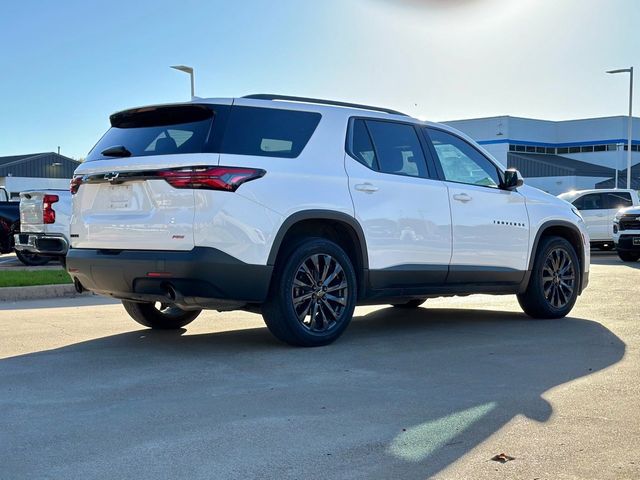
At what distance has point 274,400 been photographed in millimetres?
4906

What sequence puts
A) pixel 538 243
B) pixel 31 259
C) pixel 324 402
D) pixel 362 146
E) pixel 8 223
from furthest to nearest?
pixel 8 223
pixel 31 259
pixel 538 243
pixel 362 146
pixel 324 402

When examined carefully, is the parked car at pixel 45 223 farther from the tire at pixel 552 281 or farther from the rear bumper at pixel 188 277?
the tire at pixel 552 281

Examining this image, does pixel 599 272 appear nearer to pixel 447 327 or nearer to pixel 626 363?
pixel 447 327

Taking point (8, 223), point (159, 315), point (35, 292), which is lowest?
point (35, 292)

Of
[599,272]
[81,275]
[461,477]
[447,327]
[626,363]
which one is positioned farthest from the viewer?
[599,272]

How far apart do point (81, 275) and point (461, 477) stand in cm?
409

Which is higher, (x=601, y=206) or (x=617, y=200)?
(x=617, y=200)

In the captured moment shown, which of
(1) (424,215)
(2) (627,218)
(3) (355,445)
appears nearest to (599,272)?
(2) (627,218)

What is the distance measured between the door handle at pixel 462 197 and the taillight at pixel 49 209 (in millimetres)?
7798

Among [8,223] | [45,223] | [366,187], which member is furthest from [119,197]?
[8,223]

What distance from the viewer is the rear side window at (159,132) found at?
6.25 metres

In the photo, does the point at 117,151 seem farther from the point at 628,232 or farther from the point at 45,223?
the point at 628,232

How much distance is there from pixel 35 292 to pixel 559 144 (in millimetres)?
68369

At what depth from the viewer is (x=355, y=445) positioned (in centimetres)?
400
